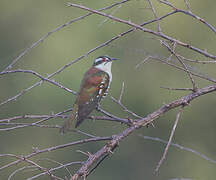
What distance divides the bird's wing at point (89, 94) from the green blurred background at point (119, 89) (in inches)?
222

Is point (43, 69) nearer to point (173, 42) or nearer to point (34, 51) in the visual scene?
point (34, 51)

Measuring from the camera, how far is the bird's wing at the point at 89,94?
13.1 ft

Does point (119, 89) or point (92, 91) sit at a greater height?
point (92, 91)

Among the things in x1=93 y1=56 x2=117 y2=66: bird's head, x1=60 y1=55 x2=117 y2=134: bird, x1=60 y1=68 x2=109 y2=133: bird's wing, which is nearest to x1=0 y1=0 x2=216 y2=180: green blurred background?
x1=93 y1=56 x2=117 y2=66: bird's head

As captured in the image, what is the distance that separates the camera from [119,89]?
10656mm

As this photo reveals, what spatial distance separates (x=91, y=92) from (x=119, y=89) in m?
6.24

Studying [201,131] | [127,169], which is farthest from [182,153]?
[127,169]

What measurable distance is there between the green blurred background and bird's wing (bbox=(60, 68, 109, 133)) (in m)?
5.64

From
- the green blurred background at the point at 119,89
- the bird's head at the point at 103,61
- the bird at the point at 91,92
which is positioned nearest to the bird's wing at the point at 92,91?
the bird at the point at 91,92

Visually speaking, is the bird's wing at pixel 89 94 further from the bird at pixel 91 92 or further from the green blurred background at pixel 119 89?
the green blurred background at pixel 119 89

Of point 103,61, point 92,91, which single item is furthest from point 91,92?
point 103,61

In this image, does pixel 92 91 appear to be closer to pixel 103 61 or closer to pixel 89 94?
pixel 89 94

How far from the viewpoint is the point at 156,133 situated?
12117 mm

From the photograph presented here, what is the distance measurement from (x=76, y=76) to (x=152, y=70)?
276cm
